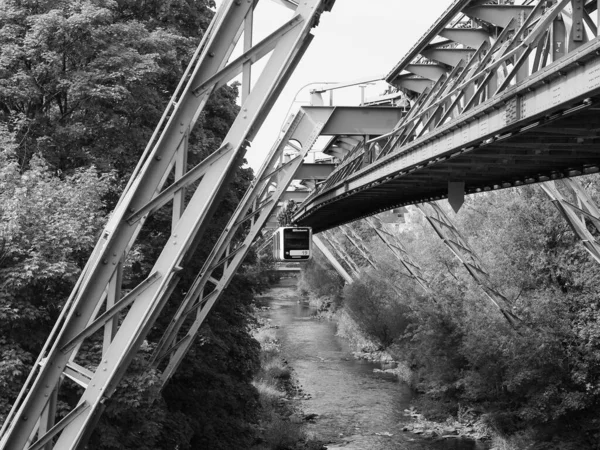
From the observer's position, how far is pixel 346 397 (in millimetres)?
30609

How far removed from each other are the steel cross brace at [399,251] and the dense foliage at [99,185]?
42.1 feet

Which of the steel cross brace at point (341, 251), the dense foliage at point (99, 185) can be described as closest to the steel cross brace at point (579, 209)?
the dense foliage at point (99, 185)

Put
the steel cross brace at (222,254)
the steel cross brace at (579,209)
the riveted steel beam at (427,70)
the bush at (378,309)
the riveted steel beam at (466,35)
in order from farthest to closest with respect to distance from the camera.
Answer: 1. the bush at (378,309)
2. the riveted steel beam at (427,70)
3. the steel cross brace at (579,209)
4. the steel cross brace at (222,254)
5. the riveted steel beam at (466,35)

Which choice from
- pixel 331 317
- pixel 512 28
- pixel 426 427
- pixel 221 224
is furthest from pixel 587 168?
pixel 331 317

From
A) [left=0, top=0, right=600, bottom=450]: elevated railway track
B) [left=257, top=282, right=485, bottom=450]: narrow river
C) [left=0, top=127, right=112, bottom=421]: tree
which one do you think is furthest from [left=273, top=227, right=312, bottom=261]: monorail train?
[left=0, top=127, right=112, bottom=421]: tree

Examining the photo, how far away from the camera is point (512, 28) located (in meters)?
13.1

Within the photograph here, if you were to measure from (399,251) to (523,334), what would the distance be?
54.6 ft

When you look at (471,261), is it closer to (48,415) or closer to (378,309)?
(378,309)

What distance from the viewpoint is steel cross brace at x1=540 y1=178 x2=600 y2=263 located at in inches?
685

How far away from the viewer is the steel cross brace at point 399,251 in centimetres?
3534

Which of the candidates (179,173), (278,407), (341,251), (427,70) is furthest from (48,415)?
(341,251)

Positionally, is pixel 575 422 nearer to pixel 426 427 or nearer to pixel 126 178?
pixel 426 427

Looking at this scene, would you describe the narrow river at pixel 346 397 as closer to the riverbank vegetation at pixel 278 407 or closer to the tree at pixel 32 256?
the riverbank vegetation at pixel 278 407

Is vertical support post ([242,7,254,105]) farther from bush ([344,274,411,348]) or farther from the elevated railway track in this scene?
bush ([344,274,411,348])
